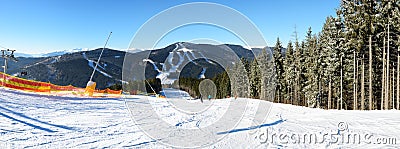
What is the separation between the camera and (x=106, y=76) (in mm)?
171250

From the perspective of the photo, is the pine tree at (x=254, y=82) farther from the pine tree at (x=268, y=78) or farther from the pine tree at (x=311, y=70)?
the pine tree at (x=311, y=70)

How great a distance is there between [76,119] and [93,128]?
199 cm

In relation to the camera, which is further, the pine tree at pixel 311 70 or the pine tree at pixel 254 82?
the pine tree at pixel 254 82

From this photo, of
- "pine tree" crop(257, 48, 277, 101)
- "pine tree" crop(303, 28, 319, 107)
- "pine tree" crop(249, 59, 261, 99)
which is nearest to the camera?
"pine tree" crop(257, 48, 277, 101)

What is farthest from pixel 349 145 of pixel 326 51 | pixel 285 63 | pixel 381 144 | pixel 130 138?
pixel 285 63

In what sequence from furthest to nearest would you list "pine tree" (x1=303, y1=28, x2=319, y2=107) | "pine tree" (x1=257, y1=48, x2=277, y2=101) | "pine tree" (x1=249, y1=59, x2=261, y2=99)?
"pine tree" (x1=249, y1=59, x2=261, y2=99)
"pine tree" (x1=303, y1=28, x2=319, y2=107)
"pine tree" (x1=257, y1=48, x2=277, y2=101)

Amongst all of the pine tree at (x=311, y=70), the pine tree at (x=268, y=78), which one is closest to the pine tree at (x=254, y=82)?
the pine tree at (x=268, y=78)

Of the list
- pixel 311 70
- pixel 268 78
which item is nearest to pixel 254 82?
pixel 268 78

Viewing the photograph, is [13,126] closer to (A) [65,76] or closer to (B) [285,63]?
(B) [285,63]

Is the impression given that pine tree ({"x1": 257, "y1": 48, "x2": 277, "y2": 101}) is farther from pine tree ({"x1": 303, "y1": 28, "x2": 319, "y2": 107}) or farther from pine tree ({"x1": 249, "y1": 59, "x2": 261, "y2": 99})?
pine tree ({"x1": 249, "y1": 59, "x2": 261, "y2": 99})

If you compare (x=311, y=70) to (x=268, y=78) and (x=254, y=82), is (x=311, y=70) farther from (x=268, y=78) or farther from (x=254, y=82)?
(x=254, y=82)

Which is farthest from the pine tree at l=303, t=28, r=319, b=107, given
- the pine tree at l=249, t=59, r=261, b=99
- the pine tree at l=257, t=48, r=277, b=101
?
the pine tree at l=249, t=59, r=261, b=99

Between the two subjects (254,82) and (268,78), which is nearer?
(268,78)

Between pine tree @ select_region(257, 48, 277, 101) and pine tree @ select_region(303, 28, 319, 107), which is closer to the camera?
pine tree @ select_region(257, 48, 277, 101)
